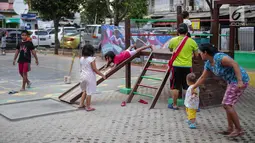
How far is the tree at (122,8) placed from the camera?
20.5 meters

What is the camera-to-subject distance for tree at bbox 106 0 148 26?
67.3ft

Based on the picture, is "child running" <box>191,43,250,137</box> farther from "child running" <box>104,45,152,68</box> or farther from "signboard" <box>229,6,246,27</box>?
"signboard" <box>229,6,246,27</box>

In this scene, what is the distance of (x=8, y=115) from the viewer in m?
6.75

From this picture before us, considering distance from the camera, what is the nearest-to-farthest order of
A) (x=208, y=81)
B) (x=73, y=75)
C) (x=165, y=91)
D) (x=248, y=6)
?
(x=208, y=81) < (x=248, y=6) < (x=165, y=91) < (x=73, y=75)

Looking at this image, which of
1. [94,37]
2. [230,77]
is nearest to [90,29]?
[94,37]

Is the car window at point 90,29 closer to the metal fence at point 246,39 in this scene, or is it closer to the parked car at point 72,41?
the parked car at point 72,41

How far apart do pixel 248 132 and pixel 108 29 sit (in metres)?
12.0

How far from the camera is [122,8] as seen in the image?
21766 mm

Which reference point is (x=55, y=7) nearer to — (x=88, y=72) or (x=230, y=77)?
(x=88, y=72)

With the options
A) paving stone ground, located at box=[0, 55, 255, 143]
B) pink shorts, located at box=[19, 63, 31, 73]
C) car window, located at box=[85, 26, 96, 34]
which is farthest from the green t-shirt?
car window, located at box=[85, 26, 96, 34]

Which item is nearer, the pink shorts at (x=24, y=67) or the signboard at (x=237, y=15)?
the signboard at (x=237, y=15)

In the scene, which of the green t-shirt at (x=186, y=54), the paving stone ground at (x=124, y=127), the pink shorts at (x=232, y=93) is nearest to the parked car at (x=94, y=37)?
the paving stone ground at (x=124, y=127)

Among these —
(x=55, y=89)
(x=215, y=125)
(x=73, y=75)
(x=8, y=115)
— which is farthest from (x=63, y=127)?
(x=73, y=75)

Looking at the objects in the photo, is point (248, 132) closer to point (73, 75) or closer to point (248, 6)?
point (248, 6)
